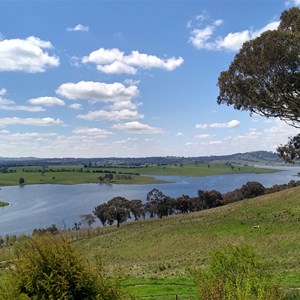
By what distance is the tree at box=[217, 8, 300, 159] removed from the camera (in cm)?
1666

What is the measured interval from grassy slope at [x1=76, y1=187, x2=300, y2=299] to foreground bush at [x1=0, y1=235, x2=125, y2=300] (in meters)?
10.7

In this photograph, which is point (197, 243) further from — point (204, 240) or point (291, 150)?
point (291, 150)

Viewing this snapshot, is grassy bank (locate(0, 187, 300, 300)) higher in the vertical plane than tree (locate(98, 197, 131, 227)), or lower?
higher

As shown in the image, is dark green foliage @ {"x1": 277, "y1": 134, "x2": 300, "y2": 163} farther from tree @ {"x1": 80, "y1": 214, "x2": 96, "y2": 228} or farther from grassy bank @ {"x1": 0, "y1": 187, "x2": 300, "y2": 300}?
tree @ {"x1": 80, "y1": 214, "x2": 96, "y2": 228}

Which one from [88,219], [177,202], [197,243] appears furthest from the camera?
[177,202]

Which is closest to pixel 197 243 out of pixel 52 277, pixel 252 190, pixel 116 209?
pixel 52 277

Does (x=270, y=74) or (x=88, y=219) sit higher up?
(x=270, y=74)

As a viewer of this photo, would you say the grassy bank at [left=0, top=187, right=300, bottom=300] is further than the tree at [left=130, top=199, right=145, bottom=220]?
No

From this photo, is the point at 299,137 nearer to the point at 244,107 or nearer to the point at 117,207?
the point at 244,107

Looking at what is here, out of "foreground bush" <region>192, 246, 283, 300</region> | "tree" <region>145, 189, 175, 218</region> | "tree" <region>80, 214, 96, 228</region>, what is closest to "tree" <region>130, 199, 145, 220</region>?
"tree" <region>145, 189, 175, 218</region>

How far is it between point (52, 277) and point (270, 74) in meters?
13.8

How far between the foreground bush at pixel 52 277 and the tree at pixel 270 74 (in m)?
12.7

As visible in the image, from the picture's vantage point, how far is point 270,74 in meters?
17.8

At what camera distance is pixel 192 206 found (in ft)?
348
